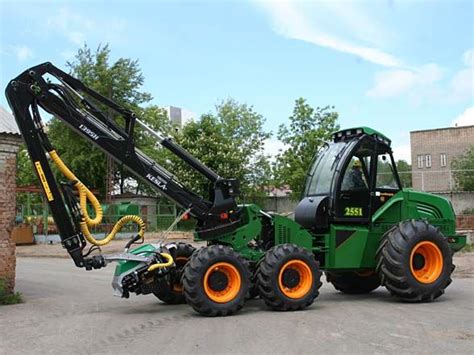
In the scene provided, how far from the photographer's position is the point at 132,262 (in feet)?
31.1

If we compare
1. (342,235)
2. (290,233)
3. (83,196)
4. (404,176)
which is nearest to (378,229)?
(342,235)

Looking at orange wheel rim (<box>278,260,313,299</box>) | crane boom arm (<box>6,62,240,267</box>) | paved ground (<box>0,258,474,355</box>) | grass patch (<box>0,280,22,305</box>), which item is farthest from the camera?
grass patch (<box>0,280,22,305</box>)

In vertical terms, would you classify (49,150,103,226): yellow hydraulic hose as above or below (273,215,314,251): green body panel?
above

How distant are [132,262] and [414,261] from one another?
15.8ft

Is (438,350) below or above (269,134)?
below

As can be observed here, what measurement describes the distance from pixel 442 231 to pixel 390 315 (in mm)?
3012

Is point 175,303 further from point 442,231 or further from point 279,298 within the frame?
point 442,231

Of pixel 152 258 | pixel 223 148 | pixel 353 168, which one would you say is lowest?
pixel 152 258

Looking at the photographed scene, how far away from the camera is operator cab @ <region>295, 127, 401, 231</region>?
35.1 ft

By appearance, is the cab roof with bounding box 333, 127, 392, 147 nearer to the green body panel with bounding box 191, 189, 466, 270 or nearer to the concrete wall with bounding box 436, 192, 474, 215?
the green body panel with bounding box 191, 189, 466, 270

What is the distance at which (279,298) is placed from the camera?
943 cm

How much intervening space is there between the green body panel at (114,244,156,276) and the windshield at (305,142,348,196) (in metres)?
3.34

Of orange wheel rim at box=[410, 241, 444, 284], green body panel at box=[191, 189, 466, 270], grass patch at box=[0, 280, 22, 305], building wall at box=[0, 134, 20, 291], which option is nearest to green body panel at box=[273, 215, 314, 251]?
green body panel at box=[191, 189, 466, 270]

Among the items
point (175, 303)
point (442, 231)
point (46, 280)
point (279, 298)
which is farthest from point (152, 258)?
point (46, 280)
